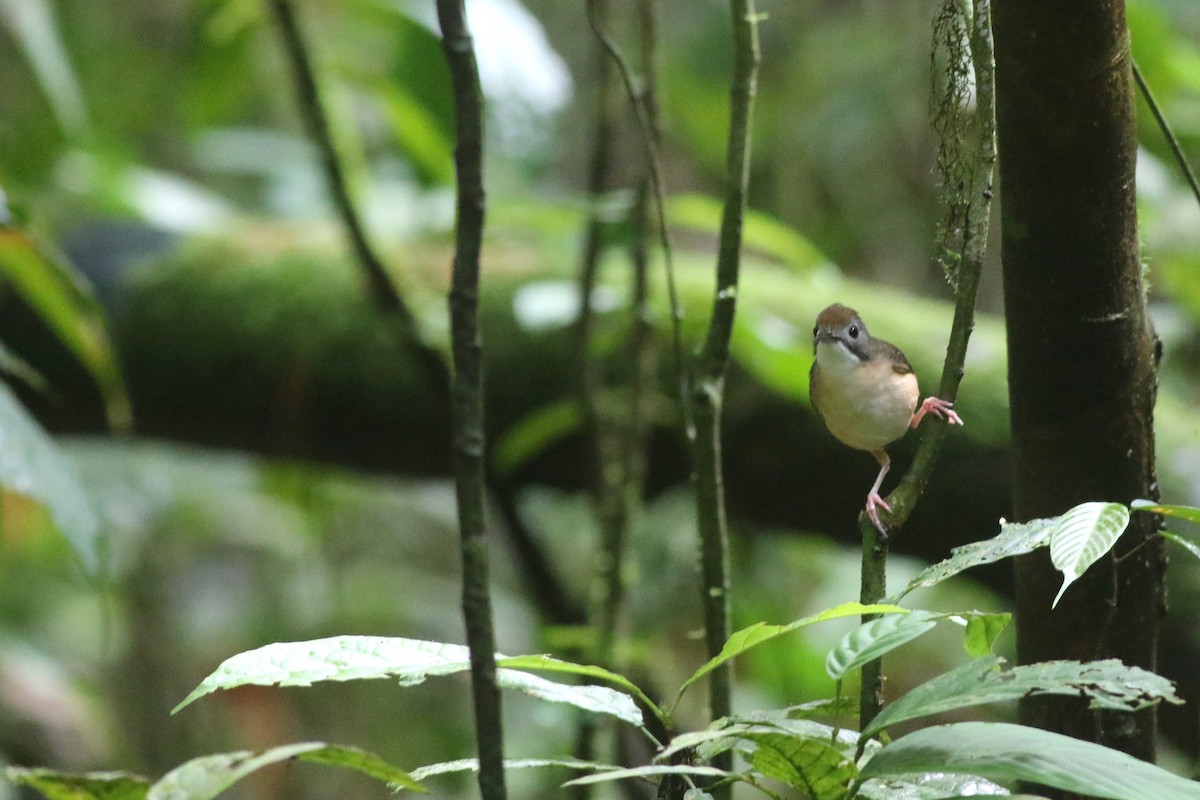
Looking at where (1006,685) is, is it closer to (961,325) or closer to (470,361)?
(961,325)

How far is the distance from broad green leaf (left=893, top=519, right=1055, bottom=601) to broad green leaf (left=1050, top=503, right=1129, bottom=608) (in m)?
0.02

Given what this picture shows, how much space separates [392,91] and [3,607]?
331cm

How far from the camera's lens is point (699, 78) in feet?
11.9

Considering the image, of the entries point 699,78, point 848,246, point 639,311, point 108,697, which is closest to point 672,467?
point 639,311

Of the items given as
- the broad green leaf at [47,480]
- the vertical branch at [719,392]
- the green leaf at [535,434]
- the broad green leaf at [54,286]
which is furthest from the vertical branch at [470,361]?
the green leaf at [535,434]

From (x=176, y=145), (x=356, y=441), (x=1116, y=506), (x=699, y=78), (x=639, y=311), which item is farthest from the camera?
(x=176, y=145)

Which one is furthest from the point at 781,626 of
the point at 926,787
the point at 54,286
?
the point at 54,286

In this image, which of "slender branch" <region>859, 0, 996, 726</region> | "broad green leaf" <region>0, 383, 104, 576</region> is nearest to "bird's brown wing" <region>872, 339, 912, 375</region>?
"slender branch" <region>859, 0, 996, 726</region>

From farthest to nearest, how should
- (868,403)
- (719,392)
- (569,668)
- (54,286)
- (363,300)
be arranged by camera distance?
(363,300) → (54,286) → (719,392) → (868,403) → (569,668)

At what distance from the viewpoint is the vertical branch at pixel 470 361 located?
52 cm

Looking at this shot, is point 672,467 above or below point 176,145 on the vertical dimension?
below

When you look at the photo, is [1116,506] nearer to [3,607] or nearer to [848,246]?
[848,246]

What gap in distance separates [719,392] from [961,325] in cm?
35

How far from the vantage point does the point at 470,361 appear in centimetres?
53
